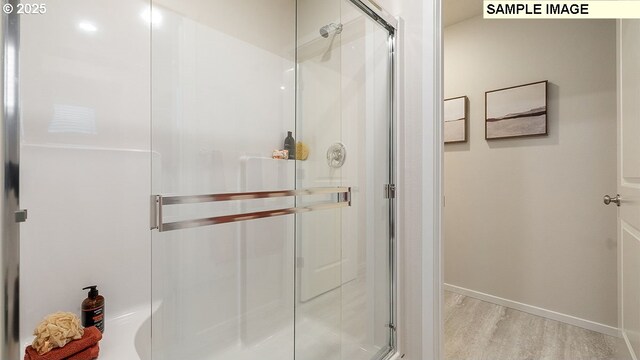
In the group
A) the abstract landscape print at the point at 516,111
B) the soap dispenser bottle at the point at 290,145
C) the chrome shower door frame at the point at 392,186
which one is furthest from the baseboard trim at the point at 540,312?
the soap dispenser bottle at the point at 290,145

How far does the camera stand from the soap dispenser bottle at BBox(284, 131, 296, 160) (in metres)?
1.35

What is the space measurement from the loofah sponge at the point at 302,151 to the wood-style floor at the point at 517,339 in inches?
57.3

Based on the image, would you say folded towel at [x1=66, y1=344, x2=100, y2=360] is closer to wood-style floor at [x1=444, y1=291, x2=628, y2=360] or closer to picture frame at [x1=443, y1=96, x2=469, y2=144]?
wood-style floor at [x1=444, y1=291, x2=628, y2=360]

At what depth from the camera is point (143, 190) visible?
1.30 m

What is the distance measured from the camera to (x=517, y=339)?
1807 millimetres

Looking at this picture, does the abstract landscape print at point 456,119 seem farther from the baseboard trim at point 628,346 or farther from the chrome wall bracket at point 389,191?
the baseboard trim at point 628,346

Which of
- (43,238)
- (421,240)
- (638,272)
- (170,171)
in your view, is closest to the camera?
(170,171)

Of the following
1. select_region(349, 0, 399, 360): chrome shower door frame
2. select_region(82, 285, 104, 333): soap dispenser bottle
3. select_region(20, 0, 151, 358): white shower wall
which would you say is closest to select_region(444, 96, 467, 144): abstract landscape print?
select_region(349, 0, 399, 360): chrome shower door frame

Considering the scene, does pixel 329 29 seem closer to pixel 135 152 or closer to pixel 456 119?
pixel 135 152

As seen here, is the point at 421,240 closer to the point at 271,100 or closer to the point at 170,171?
the point at 271,100

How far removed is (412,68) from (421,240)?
2.89 feet

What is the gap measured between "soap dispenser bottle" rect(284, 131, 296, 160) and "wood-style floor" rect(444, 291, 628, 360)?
4.87 feet

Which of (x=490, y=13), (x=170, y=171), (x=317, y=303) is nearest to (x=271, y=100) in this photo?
(x=170, y=171)

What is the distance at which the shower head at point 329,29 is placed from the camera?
1.30m
